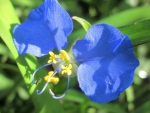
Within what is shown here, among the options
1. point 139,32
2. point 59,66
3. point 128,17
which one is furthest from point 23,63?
Result: point 128,17

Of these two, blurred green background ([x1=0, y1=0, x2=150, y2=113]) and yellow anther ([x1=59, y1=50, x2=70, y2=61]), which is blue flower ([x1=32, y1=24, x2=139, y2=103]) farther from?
blurred green background ([x1=0, y1=0, x2=150, y2=113])

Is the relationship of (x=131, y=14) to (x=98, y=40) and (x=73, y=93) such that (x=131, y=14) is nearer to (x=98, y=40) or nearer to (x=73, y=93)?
(x=73, y=93)

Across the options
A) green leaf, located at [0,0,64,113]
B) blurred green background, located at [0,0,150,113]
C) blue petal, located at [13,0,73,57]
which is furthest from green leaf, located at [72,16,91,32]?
blurred green background, located at [0,0,150,113]

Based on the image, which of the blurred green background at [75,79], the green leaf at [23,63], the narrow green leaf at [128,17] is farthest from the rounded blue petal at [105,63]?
the narrow green leaf at [128,17]

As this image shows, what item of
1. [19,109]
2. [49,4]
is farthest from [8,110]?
[49,4]

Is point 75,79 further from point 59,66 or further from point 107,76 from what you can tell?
point 107,76

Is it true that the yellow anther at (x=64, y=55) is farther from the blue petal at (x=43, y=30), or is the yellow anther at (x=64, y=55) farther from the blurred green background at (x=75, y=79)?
the blurred green background at (x=75, y=79)
